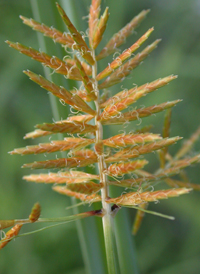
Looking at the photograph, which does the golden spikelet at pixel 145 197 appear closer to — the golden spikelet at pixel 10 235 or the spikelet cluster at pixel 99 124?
the spikelet cluster at pixel 99 124

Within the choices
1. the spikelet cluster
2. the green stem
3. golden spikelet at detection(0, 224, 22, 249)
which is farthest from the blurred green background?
golden spikelet at detection(0, 224, 22, 249)

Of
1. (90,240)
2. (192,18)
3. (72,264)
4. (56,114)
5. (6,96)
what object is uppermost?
(192,18)

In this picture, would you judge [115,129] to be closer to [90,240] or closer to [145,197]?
[90,240]

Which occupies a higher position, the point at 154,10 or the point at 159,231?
the point at 154,10

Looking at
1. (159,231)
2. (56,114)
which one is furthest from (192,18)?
(56,114)

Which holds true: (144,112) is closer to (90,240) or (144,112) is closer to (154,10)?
(90,240)

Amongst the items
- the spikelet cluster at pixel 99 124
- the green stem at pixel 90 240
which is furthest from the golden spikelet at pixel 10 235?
the green stem at pixel 90 240

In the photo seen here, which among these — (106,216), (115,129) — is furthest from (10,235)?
(115,129)

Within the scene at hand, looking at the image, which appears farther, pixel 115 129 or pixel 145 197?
pixel 115 129

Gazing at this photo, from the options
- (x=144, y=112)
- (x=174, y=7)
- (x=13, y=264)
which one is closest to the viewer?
(x=144, y=112)
